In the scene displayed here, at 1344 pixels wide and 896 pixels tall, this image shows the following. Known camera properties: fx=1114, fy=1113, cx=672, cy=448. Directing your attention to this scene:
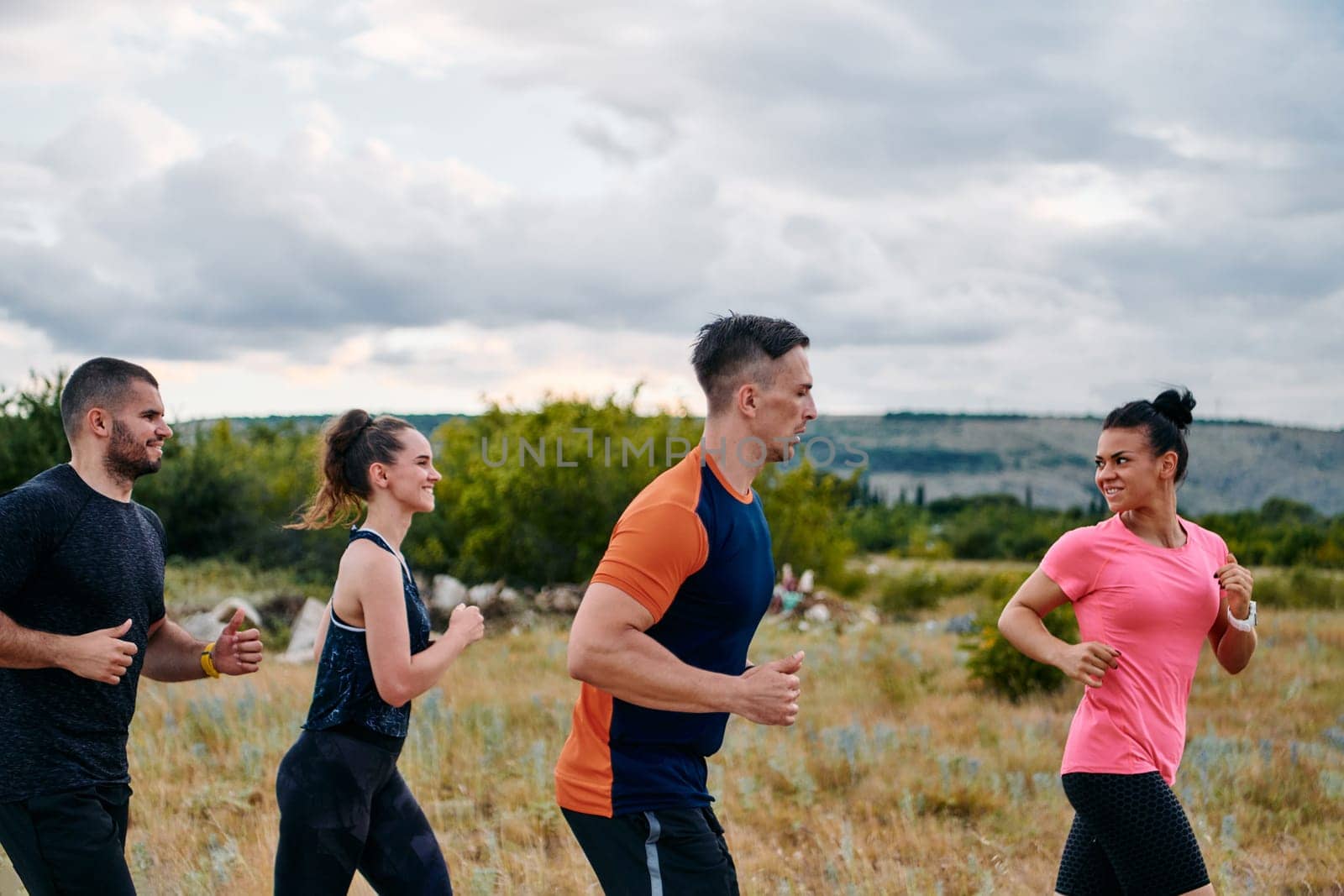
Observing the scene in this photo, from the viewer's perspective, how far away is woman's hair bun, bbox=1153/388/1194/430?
3.83 m

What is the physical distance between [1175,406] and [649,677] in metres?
2.23

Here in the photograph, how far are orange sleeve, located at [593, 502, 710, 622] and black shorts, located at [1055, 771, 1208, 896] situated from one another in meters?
1.61

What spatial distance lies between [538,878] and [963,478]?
80878 mm

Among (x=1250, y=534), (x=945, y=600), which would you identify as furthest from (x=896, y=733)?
(x=1250, y=534)

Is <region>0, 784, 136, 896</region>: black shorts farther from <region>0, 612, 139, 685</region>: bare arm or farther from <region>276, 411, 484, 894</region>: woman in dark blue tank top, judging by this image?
<region>276, 411, 484, 894</region>: woman in dark blue tank top

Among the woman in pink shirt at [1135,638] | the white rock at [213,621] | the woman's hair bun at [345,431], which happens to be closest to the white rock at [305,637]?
the white rock at [213,621]

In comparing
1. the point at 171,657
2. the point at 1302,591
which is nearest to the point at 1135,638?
the point at 171,657

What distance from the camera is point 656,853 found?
2.86 meters

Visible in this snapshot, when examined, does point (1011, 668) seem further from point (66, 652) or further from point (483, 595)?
point (483, 595)

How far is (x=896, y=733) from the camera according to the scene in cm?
866

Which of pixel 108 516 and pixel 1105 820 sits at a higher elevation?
pixel 108 516

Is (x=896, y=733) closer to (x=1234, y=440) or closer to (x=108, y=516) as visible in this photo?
(x=108, y=516)

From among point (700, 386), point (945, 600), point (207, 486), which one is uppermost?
point (700, 386)

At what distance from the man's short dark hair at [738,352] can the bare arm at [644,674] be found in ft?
2.31
